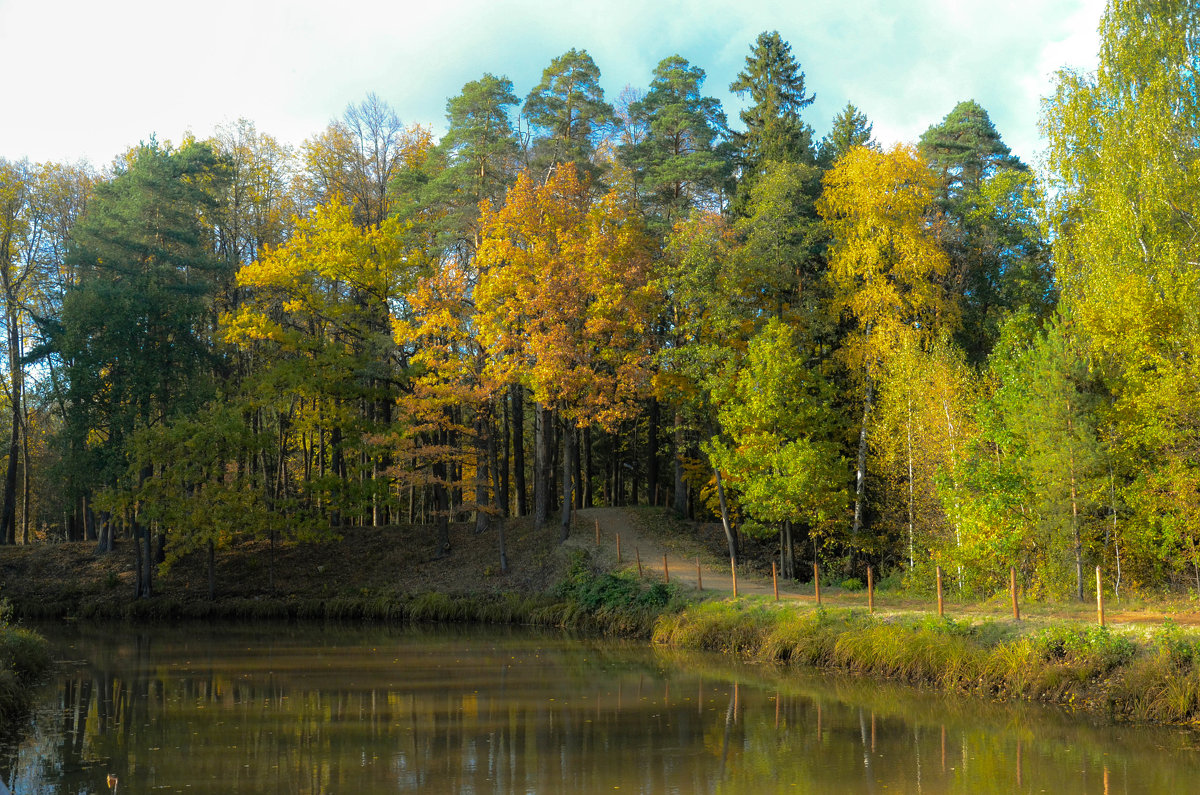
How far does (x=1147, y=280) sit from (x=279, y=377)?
25.3 meters

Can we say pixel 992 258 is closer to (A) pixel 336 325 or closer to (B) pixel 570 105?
(B) pixel 570 105

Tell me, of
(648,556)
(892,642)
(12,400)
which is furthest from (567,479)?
(12,400)

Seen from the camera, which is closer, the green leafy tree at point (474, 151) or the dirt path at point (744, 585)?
the dirt path at point (744, 585)

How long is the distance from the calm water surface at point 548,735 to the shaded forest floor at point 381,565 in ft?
31.7

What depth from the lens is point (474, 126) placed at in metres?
31.9

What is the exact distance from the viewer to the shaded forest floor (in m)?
29.4

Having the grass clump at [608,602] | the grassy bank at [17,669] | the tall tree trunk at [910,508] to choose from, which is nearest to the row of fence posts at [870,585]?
the grass clump at [608,602]

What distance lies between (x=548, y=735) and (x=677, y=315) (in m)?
17.9

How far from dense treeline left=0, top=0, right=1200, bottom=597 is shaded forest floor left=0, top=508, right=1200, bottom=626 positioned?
44.1 inches

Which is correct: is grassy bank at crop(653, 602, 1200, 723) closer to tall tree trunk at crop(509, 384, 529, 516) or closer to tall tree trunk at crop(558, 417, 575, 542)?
tall tree trunk at crop(558, 417, 575, 542)

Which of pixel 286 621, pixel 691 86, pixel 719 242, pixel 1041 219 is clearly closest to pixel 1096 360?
pixel 1041 219

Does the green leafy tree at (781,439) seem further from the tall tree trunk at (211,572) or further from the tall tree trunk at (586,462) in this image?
the tall tree trunk at (211,572)

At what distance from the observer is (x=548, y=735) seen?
12.8m

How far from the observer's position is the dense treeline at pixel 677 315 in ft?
65.0
